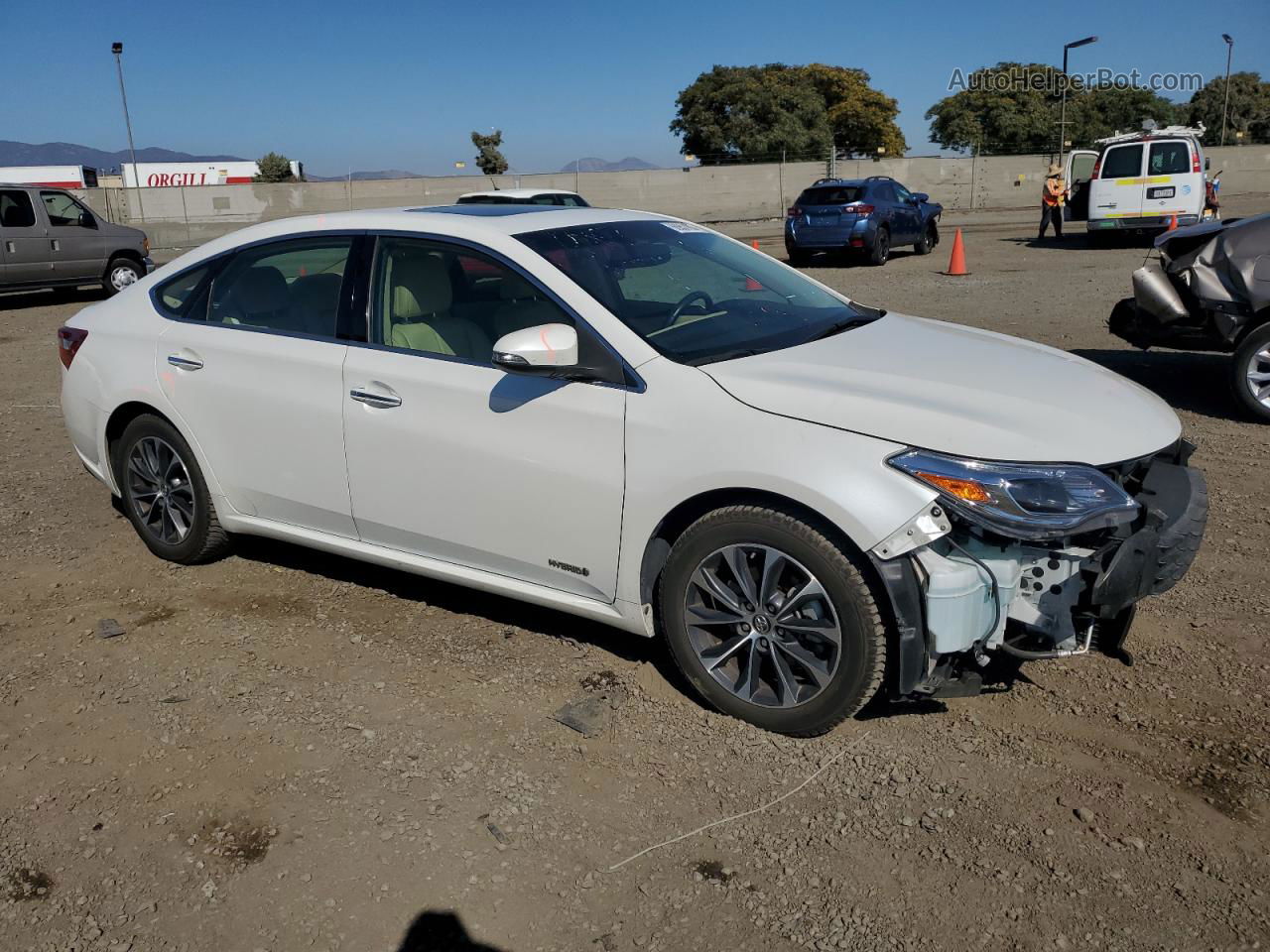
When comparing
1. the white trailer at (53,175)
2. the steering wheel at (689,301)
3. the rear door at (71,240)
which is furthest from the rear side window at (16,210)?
the white trailer at (53,175)

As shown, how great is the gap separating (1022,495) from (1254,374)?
16.3 feet

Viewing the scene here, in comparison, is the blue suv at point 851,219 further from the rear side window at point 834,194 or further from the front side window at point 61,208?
the front side window at point 61,208

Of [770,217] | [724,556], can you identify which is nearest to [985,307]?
[724,556]

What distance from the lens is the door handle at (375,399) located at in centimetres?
406

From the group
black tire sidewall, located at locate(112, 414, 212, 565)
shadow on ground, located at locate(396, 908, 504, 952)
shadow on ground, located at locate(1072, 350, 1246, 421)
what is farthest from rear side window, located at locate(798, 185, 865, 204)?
shadow on ground, located at locate(396, 908, 504, 952)

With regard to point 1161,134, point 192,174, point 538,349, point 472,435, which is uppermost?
point 192,174

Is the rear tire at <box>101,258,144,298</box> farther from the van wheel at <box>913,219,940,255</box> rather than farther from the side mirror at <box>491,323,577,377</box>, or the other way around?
the side mirror at <box>491,323,577,377</box>

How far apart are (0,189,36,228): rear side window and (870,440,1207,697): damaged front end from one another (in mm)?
16940

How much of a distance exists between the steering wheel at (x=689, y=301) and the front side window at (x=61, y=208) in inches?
623

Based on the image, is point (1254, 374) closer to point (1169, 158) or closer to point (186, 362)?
point (186, 362)

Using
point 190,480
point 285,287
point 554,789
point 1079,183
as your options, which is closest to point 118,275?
point 190,480

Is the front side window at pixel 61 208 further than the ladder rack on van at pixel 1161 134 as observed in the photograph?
No

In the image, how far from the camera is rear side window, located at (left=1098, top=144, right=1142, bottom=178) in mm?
20109

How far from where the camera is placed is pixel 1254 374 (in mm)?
7086
